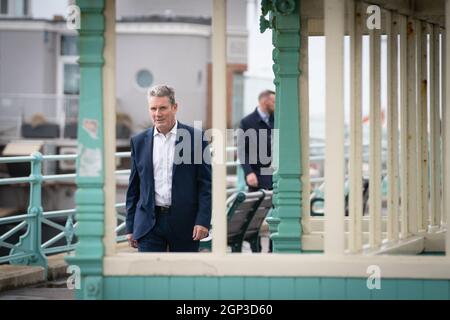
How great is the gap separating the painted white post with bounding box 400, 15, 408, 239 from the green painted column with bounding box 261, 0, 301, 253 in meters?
0.72

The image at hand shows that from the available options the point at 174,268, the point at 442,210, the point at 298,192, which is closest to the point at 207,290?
the point at 174,268

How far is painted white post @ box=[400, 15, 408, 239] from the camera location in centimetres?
771

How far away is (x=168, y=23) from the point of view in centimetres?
4775

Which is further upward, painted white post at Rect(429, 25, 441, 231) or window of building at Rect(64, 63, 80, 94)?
window of building at Rect(64, 63, 80, 94)

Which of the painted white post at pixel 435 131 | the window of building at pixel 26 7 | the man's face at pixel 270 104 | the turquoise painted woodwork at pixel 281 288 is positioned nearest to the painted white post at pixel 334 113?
the turquoise painted woodwork at pixel 281 288

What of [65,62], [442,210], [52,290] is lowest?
[52,290]

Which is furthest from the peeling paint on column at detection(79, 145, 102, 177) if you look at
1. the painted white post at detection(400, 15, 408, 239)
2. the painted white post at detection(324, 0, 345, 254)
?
the painted white post at detection(400, 15, 408, 239)

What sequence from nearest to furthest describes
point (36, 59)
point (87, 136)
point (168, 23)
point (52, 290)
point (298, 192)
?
1. point (87, 136)
2. point (298, 192)
3. point (52, 290)
4. point (168, 23)
5. point (36, 59)

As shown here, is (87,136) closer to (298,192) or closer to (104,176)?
(104,176)

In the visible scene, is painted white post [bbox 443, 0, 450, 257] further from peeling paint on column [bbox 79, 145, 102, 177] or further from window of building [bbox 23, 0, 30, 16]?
window of building [bbox 23, 0, 30, 16]

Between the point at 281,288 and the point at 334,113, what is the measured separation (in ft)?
3.47

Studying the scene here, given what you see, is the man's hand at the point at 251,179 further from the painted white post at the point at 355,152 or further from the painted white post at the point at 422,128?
the painted white post at the point at 355,152

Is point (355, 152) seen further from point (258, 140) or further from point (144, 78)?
point (144, 78)

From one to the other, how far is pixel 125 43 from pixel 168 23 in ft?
8.35
